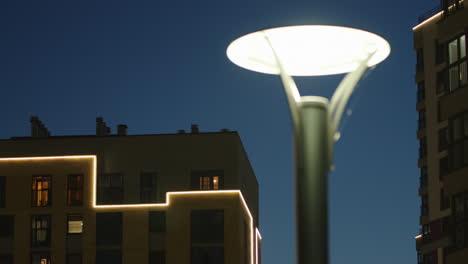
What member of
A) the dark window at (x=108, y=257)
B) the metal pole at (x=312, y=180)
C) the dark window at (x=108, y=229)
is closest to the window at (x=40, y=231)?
the dark window at (x=108, y=229)

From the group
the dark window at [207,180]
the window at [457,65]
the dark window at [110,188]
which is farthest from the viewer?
the dark window at [110,188]

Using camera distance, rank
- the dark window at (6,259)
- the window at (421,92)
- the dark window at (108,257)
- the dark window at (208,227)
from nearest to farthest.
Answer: the dark window at (208,227) < the dark window at (108,257) < the dark window at (6,259) < the window at (421,92)

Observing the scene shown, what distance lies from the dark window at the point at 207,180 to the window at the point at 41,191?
324 inches

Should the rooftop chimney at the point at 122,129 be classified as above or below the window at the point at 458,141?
above

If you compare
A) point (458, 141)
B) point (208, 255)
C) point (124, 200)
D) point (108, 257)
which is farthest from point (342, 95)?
point (124, 200)

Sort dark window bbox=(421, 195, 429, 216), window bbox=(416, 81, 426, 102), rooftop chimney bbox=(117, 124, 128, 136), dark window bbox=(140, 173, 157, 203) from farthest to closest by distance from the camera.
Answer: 1. window bbox=(416, 81, 426, 102)
2. dark window bbox=(421, 195, 429, 216)
3. rooftop chimney bbox=(117, 124, 128, 136)
4. dark window bbox=(140, 173, 157, 203)

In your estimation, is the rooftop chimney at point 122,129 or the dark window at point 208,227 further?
the rooftop chimney at point 122,129

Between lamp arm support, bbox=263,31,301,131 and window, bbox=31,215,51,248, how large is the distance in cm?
4723

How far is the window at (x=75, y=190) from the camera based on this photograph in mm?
58406

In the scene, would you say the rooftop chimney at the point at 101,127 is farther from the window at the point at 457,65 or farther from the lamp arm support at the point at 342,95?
the lamp arm support at the point at 342,95

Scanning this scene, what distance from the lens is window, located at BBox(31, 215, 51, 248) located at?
5794 cm

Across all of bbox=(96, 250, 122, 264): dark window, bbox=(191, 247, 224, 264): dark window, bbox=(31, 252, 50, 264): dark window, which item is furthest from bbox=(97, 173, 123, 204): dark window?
bbox=(191, 247, 224, 264): dark window

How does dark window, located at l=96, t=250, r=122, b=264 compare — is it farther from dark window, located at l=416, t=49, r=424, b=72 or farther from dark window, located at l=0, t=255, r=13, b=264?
dark window, located at l=416, t=49, r=424, b=72

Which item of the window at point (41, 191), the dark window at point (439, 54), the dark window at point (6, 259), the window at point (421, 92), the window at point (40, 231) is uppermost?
the dark window at point (439, 54)
